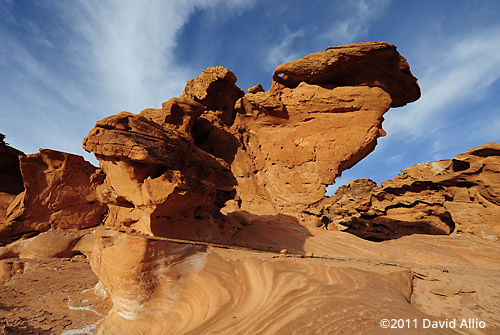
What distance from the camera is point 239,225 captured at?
24.1ft

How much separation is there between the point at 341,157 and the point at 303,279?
789 cm

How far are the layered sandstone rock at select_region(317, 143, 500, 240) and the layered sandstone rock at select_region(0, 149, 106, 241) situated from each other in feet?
32.6

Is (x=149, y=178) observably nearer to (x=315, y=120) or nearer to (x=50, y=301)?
(x=50, y=301)

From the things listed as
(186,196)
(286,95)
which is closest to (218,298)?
(186,196)

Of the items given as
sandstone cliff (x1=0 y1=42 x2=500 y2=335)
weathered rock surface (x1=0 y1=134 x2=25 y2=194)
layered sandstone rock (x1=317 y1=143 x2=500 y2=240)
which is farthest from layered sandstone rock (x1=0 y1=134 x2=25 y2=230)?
layered sandstone rock (x1=317 y1=143 x2=500 y2=240)

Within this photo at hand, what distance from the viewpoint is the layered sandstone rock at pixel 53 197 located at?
862cm

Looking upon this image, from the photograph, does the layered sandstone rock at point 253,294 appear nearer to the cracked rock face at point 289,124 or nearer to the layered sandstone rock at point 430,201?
the cracked rock face at point 289,124

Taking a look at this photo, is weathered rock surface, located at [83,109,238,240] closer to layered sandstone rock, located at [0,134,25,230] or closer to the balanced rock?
the balanced rock

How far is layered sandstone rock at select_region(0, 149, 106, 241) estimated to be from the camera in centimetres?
862

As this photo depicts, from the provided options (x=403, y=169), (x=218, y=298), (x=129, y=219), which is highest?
(x=403, y=169)

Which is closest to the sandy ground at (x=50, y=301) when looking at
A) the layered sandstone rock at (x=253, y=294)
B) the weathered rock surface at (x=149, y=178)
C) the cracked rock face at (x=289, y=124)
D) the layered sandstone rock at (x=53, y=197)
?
the layered sandstone rock at (x=253, y=294)

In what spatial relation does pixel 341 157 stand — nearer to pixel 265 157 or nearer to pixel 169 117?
pixel 265 157

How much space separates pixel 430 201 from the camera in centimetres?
1012

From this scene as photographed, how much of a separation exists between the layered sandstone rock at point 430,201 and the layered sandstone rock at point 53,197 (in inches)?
391
